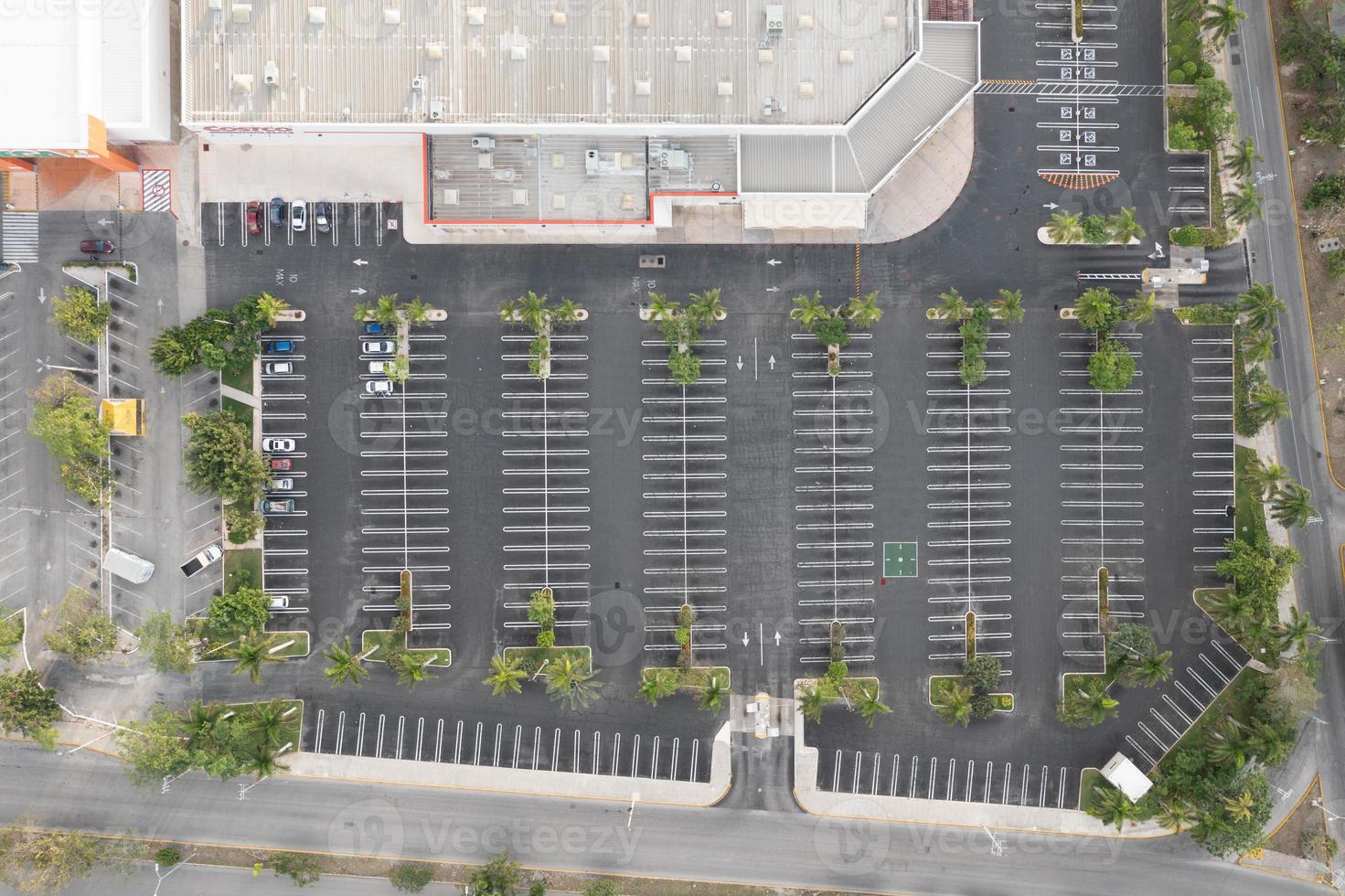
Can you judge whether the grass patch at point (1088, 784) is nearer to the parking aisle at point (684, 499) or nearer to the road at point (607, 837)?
the road at point (607, 837)

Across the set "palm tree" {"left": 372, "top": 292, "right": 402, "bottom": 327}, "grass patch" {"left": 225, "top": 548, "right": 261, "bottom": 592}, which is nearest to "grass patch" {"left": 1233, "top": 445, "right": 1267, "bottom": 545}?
"palm tree" {"left": 372, "top": 292, "right": 402, "bottom": 327}

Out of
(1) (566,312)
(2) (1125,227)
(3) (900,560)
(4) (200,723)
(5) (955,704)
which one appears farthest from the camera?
(3) (900,560)

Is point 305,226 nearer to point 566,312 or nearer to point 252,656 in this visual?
point 566,312

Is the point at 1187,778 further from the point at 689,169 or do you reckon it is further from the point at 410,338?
the point at 410,338

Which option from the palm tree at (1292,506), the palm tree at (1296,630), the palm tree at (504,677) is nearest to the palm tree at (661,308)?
the palm tree at (504,677)

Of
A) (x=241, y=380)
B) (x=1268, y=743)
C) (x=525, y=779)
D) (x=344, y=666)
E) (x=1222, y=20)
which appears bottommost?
(x=525, y=779)

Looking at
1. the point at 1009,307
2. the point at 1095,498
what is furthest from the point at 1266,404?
the point at 1009,307
